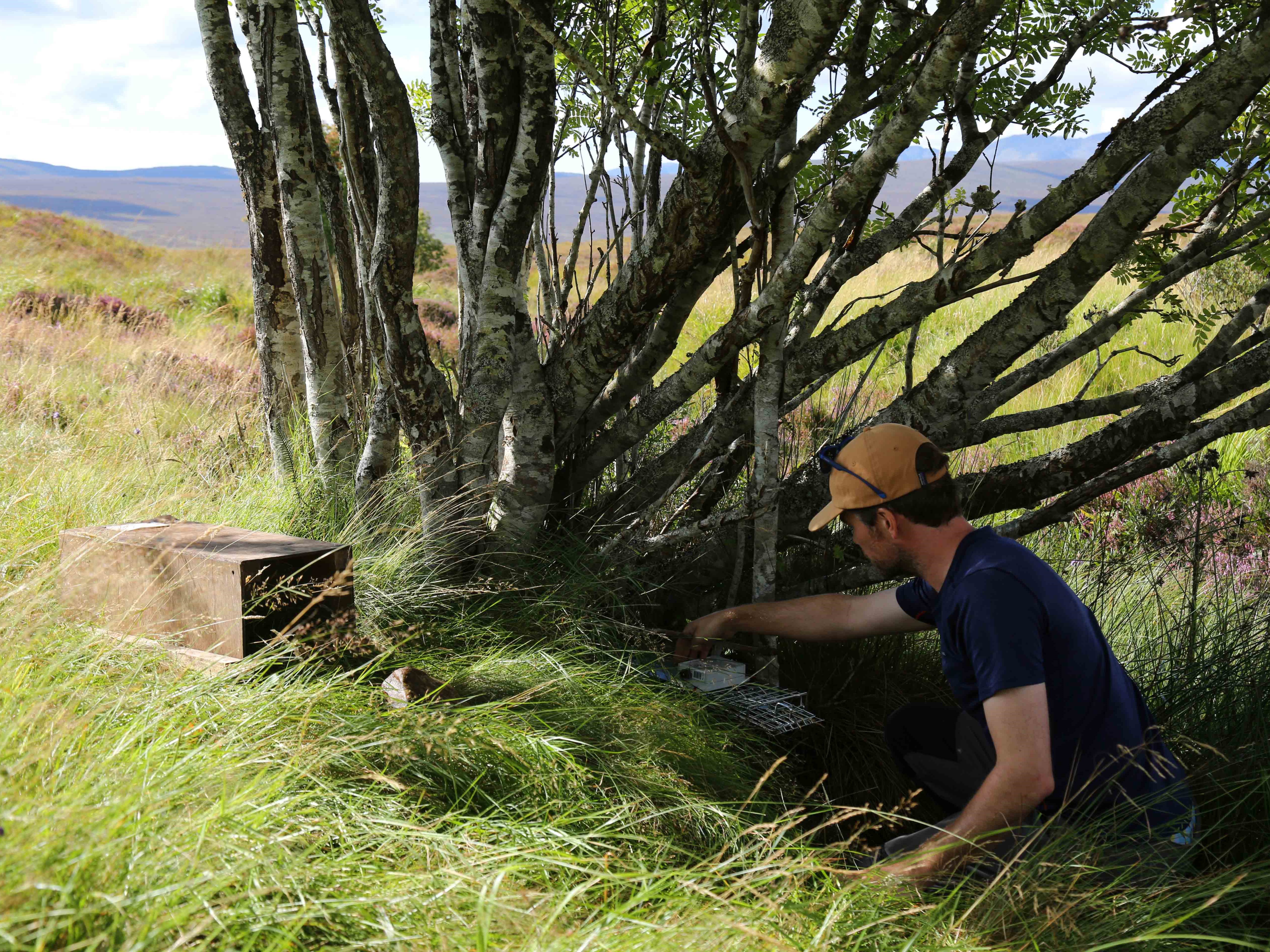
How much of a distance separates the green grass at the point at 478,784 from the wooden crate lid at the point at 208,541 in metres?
0.25

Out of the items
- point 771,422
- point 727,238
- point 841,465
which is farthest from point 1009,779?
point 727,238

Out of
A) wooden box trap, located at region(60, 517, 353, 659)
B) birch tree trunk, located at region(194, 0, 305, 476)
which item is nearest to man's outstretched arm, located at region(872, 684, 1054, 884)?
wooden box trap, located at region(60, 517, 353, 659)

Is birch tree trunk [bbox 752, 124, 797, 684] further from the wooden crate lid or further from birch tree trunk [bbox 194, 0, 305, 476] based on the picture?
birch tree trunk [bbox 194, 0, 305, 476]

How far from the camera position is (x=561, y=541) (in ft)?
13.5

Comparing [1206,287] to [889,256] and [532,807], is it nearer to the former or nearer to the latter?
[889,256]

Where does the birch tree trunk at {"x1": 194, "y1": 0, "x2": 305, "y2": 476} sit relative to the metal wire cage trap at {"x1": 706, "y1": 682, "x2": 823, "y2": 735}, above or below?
above

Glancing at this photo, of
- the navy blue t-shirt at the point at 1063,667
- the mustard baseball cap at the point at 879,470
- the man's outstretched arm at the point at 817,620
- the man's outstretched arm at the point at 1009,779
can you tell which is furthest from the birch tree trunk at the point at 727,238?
the man's outstretched arm at the point at 1009,779

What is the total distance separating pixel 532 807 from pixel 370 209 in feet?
10.4

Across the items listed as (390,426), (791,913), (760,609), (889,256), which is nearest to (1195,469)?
(760,609)

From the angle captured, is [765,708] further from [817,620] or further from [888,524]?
[888,524]

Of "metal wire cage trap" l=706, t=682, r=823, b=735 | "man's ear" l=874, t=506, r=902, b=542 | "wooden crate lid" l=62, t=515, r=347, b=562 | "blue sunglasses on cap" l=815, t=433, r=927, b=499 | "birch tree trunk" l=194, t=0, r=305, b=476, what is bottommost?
"metal wire cage trap" l=706, t=682, r=823, b=735

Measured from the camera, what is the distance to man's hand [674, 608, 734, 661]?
3.38 m

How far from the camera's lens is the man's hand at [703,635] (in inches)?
133

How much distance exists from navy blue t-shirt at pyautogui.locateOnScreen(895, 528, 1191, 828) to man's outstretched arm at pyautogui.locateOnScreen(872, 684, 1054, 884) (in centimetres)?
7
